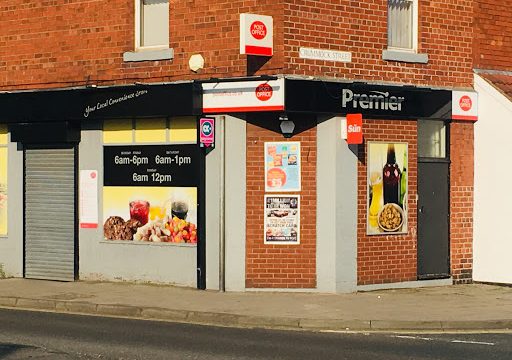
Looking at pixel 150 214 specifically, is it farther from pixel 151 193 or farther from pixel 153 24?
pixel 153 24

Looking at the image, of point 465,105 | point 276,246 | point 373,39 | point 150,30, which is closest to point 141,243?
point 276,246

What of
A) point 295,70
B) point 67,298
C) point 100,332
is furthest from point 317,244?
point 100,332

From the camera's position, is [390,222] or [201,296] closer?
[201,296]

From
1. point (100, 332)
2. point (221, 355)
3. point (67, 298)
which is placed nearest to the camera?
point (221, 355)

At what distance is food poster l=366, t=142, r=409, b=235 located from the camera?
18.5m

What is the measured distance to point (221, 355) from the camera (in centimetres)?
1171

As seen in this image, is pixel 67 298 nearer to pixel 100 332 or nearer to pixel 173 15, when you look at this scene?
pixel 100 332

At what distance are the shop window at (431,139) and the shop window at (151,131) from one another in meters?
4.35

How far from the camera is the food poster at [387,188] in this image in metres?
18.5

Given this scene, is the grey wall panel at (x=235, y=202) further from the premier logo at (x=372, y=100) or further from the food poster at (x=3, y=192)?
the food poster at (x=3, y=192)

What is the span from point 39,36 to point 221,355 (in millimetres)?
10665

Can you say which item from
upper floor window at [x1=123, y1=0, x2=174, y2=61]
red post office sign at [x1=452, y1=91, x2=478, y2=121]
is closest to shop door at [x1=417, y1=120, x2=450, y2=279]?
red post office sign at [x1=452, y1=91, x2=478, y2=121]

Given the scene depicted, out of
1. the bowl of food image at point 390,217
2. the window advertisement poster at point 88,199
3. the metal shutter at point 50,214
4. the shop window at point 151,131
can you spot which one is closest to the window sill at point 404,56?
the bowl of food image at point 390,217

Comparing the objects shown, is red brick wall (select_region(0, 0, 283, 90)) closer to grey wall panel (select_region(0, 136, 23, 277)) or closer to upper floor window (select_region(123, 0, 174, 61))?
upper floor window (select_region(123, 0, 174, 61))
